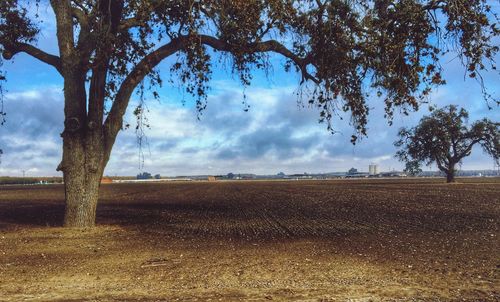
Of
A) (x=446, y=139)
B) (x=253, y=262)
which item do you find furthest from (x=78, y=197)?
(x=446, y=139)

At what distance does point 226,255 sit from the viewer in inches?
395

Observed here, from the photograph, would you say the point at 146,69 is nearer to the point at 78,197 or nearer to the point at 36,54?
the point at 36,54

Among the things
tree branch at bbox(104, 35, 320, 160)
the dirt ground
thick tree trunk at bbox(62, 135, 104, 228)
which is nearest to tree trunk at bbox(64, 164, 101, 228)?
thick tree trunk at bbox(62, 135, 104, 228)

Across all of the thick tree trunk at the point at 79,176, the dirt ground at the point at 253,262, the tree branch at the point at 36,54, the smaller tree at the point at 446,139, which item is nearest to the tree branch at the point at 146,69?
the thick tree trunk at the point at 79,176

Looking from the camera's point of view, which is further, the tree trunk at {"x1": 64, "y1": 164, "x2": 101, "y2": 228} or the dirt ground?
the tree trunk at {"x1": 64, "y1": 164, "x2": 101, "y2": 228}

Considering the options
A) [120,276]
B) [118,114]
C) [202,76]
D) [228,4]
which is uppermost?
[228,4]

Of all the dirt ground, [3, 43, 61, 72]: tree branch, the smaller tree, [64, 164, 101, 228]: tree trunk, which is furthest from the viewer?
the smaller tree

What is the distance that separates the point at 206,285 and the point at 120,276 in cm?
189

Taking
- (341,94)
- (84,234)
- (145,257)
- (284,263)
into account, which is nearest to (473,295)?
(284,263)

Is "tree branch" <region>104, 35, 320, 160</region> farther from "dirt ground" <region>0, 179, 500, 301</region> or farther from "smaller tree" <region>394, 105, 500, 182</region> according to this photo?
"smaller tree" <region>394, 105, 500, 182</region>

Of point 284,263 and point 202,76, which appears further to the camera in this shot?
point 202,76

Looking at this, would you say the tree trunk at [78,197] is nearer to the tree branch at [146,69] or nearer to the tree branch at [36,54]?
the tree branch at [146,69]

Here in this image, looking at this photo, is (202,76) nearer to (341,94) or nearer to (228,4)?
(228,4)

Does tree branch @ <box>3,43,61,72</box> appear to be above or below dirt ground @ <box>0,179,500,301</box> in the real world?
above
